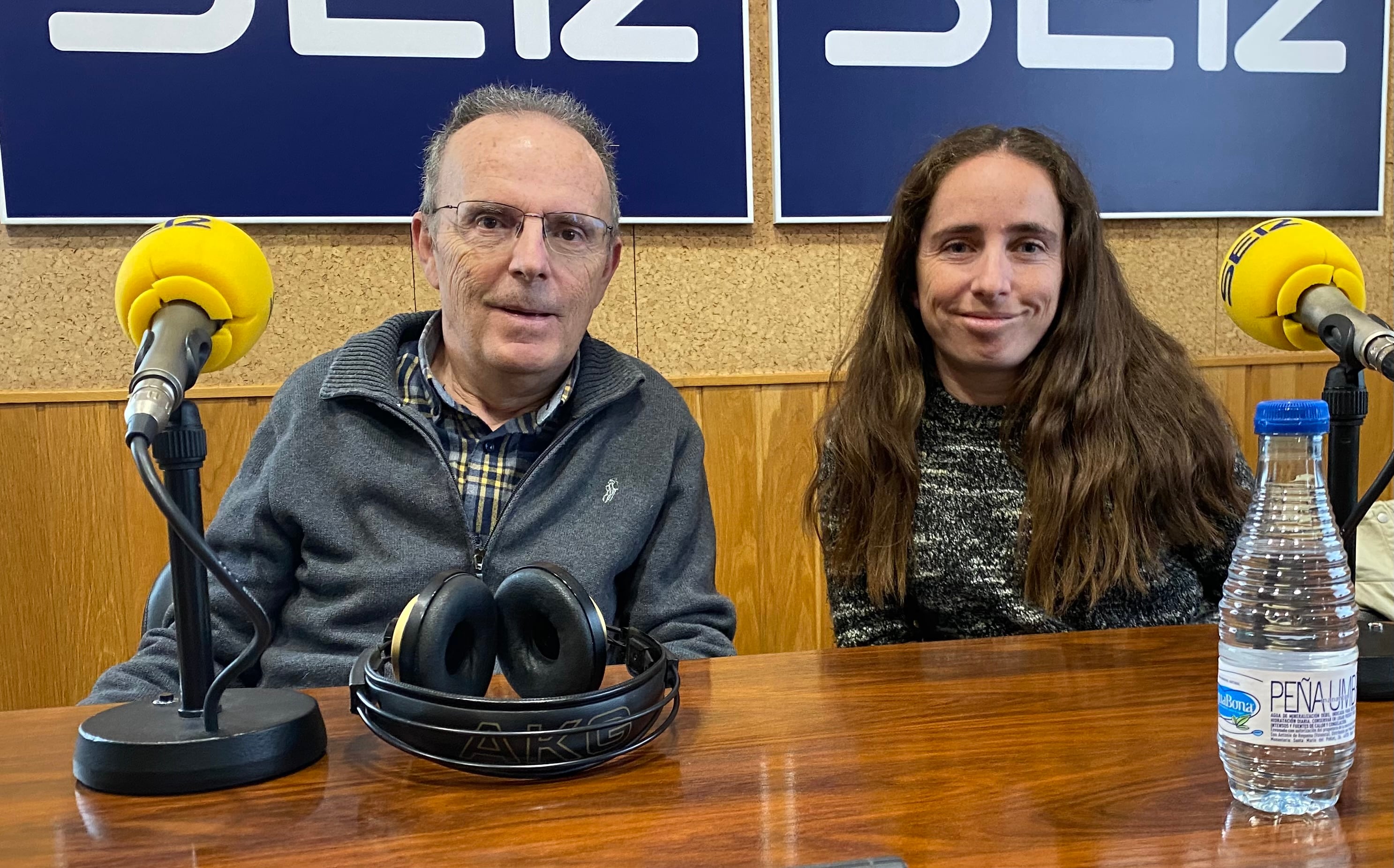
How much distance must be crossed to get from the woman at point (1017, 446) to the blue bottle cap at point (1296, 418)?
2.39 feet

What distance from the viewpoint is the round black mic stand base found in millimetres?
772

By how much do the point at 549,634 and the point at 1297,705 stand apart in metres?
0.56

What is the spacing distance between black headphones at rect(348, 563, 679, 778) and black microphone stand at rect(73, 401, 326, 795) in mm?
72

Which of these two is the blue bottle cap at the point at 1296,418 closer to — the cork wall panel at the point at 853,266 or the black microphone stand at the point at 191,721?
the black microphone stand at the point at 191,721

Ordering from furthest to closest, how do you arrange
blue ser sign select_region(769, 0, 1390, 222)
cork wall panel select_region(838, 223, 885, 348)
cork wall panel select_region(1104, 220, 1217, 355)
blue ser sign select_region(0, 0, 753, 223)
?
1. cork wall panel select_region(1104, 220, 1217, 355)
2. cork wall panel select_region(838, 223, 885, 348)
3. blue ser sign select_region(769, 0, 1390, 222)
4. blue ser sign select_region(0, 0, 753, 223)

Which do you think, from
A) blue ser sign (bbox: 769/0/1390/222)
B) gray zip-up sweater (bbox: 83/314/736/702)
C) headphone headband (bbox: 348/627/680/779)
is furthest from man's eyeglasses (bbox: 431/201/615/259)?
blue ser sign (bbox: 769/0/1390/222)

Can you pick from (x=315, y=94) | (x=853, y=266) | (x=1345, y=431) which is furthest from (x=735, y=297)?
(x=1345, y=431)

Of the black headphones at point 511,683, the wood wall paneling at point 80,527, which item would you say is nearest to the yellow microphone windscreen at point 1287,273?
the black headphones at point 511,683

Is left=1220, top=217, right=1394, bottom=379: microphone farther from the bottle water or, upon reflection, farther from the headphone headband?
the headphone headband

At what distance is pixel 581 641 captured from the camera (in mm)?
854

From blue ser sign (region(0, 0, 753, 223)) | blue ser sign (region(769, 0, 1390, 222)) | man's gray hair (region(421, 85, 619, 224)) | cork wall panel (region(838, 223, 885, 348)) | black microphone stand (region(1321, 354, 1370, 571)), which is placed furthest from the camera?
cork wall panel (region(838, 223, 885, 348))

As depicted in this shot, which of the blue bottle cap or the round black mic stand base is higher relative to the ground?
the blue bottle cap

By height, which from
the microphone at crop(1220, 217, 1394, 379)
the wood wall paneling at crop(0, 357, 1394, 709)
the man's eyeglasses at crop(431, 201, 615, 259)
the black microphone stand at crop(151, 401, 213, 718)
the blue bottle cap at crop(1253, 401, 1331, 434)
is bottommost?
the wood wall paneling at crop(0, 357, 1394, 709)

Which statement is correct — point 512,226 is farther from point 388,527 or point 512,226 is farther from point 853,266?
point 853,266
